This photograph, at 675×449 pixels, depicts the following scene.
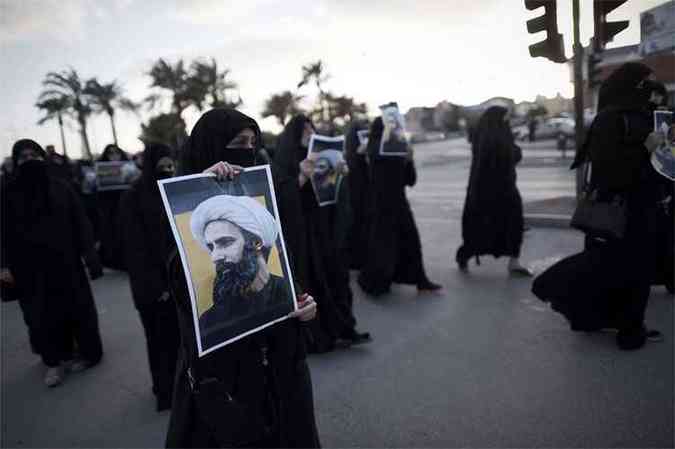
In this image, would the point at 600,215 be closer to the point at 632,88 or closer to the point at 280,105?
the point at 632,88

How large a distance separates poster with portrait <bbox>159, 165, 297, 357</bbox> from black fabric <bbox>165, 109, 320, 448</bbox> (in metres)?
0.21

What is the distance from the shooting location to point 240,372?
71.3 inches

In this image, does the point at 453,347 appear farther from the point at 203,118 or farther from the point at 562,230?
the point at 562,230

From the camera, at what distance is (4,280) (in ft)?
12.6

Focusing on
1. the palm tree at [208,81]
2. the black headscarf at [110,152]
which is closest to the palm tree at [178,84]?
the palm tree at [208,81]

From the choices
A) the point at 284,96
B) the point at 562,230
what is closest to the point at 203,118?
the point at 562,230

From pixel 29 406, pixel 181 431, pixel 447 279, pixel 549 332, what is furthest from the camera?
pixel 447 279

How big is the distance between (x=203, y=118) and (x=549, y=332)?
325 centimetres

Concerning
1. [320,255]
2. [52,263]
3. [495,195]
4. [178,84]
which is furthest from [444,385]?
[178,84]

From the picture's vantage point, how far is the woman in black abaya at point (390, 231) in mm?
5124

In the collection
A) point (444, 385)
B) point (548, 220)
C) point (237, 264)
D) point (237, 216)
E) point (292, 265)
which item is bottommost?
point (444, 385)

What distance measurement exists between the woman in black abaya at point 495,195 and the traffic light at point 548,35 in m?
1.21

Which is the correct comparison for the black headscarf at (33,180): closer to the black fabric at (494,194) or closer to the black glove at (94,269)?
the black glove at (94,269)

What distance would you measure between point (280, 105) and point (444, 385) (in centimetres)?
3932
